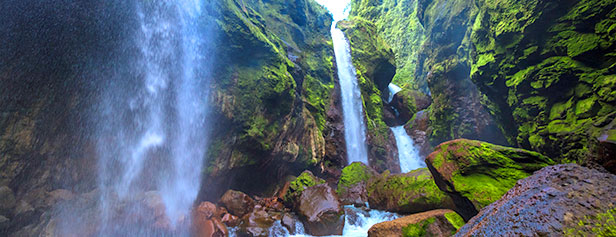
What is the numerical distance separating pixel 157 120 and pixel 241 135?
292 centimetres

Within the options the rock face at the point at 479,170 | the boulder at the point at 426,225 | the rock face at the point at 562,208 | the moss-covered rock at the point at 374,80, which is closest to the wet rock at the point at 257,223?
the boulder at the point at 426,225

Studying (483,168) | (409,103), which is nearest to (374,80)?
(409,103)

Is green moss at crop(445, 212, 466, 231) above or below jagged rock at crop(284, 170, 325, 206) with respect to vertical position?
below

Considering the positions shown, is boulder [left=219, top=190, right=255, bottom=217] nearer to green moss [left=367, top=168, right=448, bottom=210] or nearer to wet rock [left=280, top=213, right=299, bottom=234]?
wet rock [left=280, top=213, right=299, bottom=234]

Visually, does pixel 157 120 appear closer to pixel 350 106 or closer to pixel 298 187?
pixel 298 187

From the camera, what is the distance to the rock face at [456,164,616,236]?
1996mm

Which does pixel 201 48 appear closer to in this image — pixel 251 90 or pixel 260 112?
pixel 251 90

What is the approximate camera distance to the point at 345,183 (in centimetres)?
1116

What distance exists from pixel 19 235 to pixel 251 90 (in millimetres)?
7354

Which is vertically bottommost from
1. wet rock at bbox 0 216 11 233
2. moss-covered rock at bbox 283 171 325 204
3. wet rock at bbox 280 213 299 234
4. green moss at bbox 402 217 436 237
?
green moss at bbox 402 217 436 237

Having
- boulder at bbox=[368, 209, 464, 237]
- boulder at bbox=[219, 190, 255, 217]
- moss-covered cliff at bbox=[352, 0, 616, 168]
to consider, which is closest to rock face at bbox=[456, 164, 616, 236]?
boulder at bbox=[368, 209, 464, 237]

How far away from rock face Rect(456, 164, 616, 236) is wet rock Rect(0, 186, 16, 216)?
7995mm

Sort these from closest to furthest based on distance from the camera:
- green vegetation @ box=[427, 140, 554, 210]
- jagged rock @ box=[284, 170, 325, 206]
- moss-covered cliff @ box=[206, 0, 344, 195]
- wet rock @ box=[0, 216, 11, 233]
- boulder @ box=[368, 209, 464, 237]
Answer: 1. wet rock @ box=[0, 216, 11, 233]
2. boulder @ box=[368, 209, 464, 237]
3. green vegetation @ box=[427, 140, 554, 210]
4. jagged rock @ box=[284, 170, 325, 206]
5. moss-covered cliff @ box=[206, 0, 344, 195]

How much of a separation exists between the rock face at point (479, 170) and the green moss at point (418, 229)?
1032 millimetres
